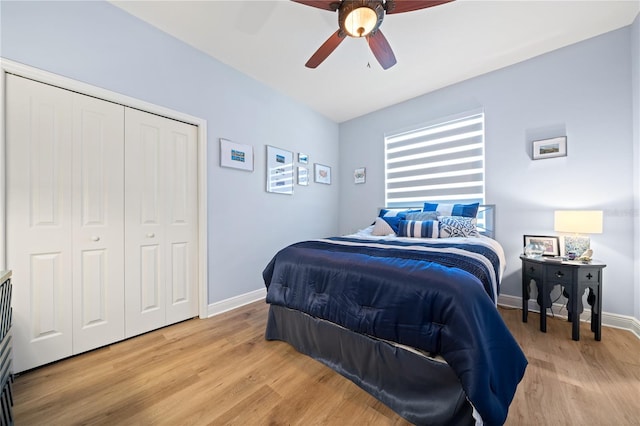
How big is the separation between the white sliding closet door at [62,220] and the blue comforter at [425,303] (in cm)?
144

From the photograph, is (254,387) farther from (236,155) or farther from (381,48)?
(381,48)

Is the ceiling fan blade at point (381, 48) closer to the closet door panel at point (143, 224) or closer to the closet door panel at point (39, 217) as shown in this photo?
the closet door panel at point (143, 224)

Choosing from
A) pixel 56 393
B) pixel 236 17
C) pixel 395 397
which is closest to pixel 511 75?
pixel 236 17

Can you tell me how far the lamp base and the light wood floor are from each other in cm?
71

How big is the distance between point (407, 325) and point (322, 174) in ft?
9.79

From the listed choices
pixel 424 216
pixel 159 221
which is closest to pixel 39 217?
pixel 159 221

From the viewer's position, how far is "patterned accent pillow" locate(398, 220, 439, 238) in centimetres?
236

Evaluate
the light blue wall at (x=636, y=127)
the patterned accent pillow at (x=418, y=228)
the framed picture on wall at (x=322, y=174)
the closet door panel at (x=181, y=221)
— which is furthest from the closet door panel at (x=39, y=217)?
the light blue wall at (x=636, y=127)

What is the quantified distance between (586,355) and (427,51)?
9.57 feet

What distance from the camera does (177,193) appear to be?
2.26 m

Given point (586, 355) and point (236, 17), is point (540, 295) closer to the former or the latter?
point (586, 355)

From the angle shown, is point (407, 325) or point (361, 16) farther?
point (361, 16)

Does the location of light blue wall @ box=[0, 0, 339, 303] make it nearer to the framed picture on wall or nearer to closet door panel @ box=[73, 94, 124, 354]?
the framed picture on wall

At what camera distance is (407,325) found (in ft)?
3.80
